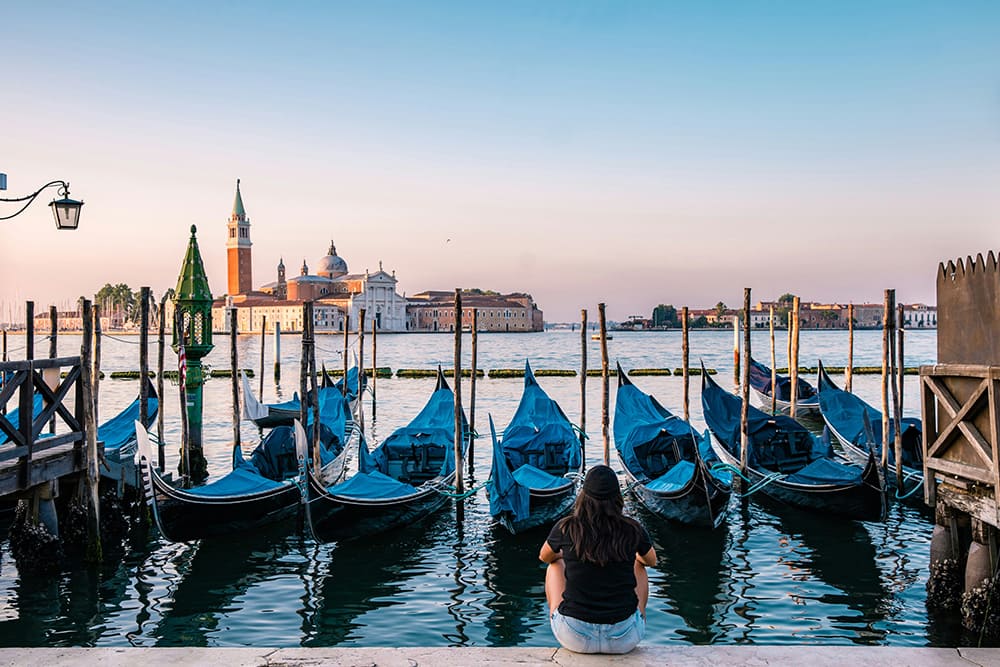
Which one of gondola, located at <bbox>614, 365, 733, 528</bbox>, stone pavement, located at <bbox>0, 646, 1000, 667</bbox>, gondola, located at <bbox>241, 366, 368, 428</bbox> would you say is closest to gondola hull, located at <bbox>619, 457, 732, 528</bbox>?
gondola, located at <bbox>614, 365, 733, 528</bbox>

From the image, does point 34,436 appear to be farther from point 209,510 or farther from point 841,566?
point 841,566

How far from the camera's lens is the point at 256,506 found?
6648 millimetres

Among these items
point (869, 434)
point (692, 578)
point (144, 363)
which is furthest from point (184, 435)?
point (869, 434)

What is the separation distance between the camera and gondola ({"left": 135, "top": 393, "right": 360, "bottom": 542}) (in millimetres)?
5900

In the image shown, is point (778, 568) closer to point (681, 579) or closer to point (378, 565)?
point (681, 579)

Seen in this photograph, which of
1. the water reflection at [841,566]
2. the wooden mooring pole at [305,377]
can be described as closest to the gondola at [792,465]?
the water reflection at [841,566]

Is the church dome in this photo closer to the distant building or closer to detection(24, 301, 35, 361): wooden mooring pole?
the distant building

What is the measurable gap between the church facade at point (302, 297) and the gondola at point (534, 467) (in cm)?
7328

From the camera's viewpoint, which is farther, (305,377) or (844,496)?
(305,377)

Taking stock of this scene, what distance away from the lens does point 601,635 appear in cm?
261

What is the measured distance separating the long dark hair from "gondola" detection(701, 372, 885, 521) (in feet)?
16.0

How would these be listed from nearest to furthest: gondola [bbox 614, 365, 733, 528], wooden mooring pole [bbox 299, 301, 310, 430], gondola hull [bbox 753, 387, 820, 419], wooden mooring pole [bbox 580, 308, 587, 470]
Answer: gondola [bbox 614, 365, 733, 528] → wooden mooring pole [bbox 299, 301, 310, 430] → wooden mooring pole [bbox 580, 308, 587, 470] → gondola hull [bbox 753, 387, 820, 419]

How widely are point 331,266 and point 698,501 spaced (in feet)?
298

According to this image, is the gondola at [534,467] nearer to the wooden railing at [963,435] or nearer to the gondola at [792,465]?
the gondola at [792,465]
